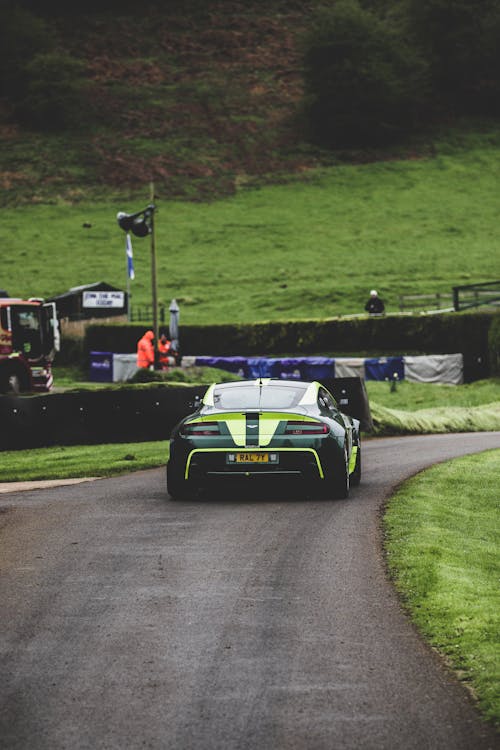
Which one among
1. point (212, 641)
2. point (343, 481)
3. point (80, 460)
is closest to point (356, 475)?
point (343, 481)

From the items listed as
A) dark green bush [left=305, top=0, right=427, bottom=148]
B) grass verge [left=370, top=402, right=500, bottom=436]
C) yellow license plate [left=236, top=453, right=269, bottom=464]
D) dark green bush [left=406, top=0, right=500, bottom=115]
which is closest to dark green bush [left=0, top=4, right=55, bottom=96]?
dark green bush [left=305, top=0, right=427, bottom=148]

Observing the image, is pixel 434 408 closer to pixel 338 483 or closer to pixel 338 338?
pixel 338 338

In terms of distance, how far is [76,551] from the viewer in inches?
424

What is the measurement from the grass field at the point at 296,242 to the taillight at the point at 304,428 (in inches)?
1593

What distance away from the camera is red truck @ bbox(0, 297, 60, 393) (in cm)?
3170

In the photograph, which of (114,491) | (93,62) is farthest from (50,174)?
(114,491)

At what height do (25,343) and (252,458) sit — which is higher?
Result: (252,458)

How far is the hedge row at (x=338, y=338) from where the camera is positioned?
4034cm

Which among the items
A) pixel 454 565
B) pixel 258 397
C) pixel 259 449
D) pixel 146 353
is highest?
pixel 258 397

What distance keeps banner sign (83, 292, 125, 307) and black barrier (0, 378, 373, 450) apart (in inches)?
1203

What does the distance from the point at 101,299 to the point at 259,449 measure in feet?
129

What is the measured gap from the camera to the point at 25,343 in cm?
3212

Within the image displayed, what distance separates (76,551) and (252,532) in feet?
6.32

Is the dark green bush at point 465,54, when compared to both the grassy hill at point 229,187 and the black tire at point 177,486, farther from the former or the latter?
the black tire at point 177,486
